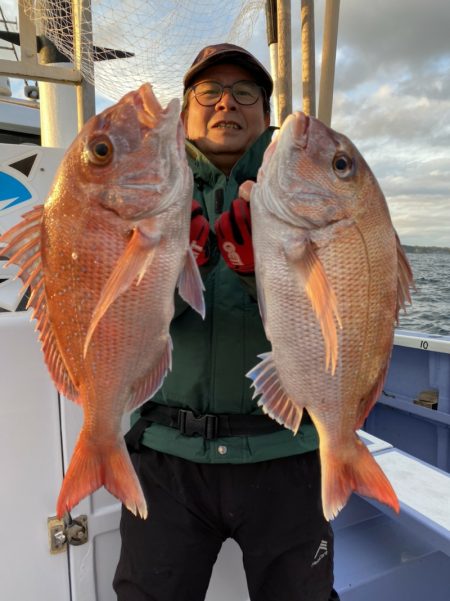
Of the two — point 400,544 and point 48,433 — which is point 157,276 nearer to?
point 48,433

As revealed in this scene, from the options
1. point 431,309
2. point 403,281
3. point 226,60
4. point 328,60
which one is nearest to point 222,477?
point 403,281

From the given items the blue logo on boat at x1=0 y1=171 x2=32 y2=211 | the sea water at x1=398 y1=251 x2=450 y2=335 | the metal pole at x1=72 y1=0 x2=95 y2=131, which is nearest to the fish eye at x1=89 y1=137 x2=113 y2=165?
the blue logo on boat at x1=0 y1=171 x2=32 y2=211

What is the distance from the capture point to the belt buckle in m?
1.94

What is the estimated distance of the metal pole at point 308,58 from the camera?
106 inches

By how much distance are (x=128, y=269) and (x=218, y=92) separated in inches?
48.3

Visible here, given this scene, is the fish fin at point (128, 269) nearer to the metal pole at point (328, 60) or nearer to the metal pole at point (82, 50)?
the metal pole at point (82, 50)

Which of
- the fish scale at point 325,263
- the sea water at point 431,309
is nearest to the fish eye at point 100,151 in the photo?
Result: the fish scale at point 325,263

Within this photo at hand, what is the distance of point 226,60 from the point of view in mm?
2133

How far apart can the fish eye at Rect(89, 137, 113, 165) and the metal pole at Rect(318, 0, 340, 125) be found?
177 cm

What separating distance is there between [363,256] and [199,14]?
250 cm

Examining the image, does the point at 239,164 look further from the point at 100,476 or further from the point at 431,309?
the point at 431,309

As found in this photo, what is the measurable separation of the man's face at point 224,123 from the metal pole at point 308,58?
2.05 feet

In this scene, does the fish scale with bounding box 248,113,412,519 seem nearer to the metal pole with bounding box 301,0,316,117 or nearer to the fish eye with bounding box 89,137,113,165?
the fish eye with bounding box 89,137,113,165

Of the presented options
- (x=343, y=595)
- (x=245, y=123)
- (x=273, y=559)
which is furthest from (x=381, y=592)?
(x=245, y=123)
